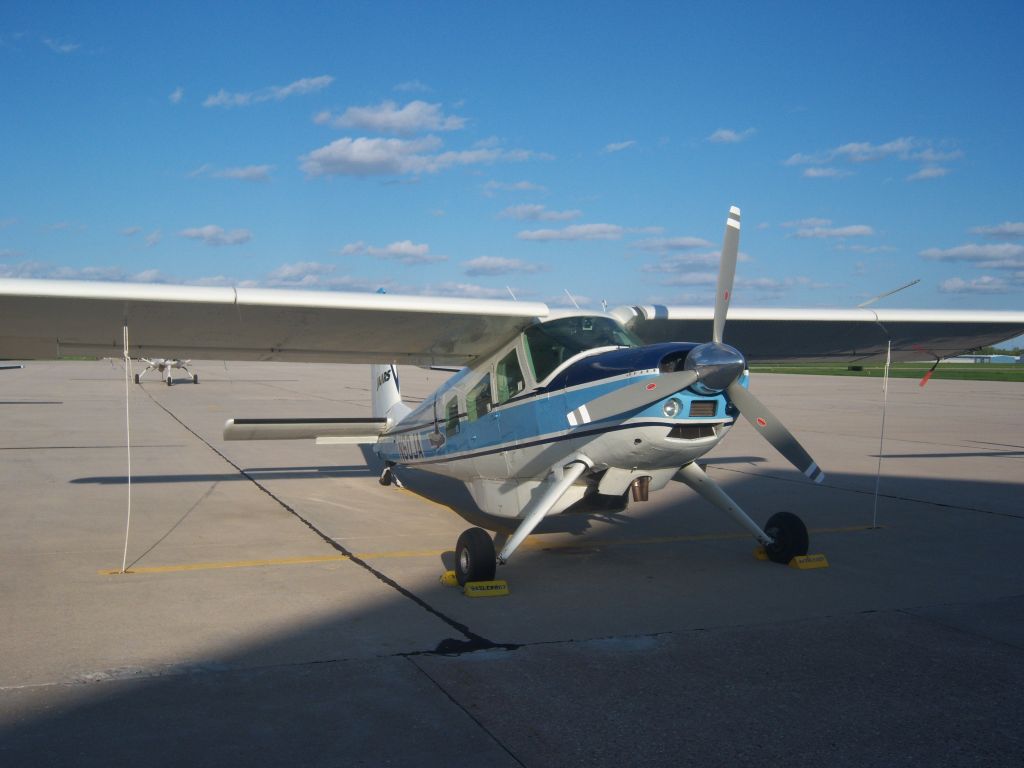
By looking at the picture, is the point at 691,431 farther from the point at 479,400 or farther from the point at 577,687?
the point at 479,400

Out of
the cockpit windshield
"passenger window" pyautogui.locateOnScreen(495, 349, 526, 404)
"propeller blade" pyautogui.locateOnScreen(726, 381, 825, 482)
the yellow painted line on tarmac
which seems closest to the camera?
"propeller blade" pyautogui.locateOnScreen(726, 381, 825, 482)

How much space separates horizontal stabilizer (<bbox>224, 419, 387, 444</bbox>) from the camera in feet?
33.7

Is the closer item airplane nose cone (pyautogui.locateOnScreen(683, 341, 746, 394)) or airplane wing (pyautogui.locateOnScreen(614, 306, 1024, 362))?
airplane nose cone (pyautogui.locateOnScreen(683, 341, 746, 394))

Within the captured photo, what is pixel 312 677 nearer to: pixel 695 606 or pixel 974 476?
pixel 695 606

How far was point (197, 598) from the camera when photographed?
6492 millimetres

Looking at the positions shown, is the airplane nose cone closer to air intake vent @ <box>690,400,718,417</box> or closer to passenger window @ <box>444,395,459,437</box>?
air intake vent @ <box>690,400,718,417</box>

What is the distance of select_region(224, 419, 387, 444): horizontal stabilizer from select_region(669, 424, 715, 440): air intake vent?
5.55m

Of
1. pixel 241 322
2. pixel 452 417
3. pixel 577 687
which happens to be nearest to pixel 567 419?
pixel 452 417

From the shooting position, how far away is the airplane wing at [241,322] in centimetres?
746

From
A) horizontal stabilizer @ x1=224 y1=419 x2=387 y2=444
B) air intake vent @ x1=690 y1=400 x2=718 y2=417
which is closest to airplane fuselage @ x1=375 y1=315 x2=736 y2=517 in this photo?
air intake vent @ x1=690 y1=400 x2=718 y2=417

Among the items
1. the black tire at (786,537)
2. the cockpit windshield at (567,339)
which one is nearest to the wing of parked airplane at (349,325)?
the cockpit windshield at (567,339)

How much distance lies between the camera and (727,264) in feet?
23.4

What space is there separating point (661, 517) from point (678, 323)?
2.39m

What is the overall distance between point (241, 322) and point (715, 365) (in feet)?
15.9
